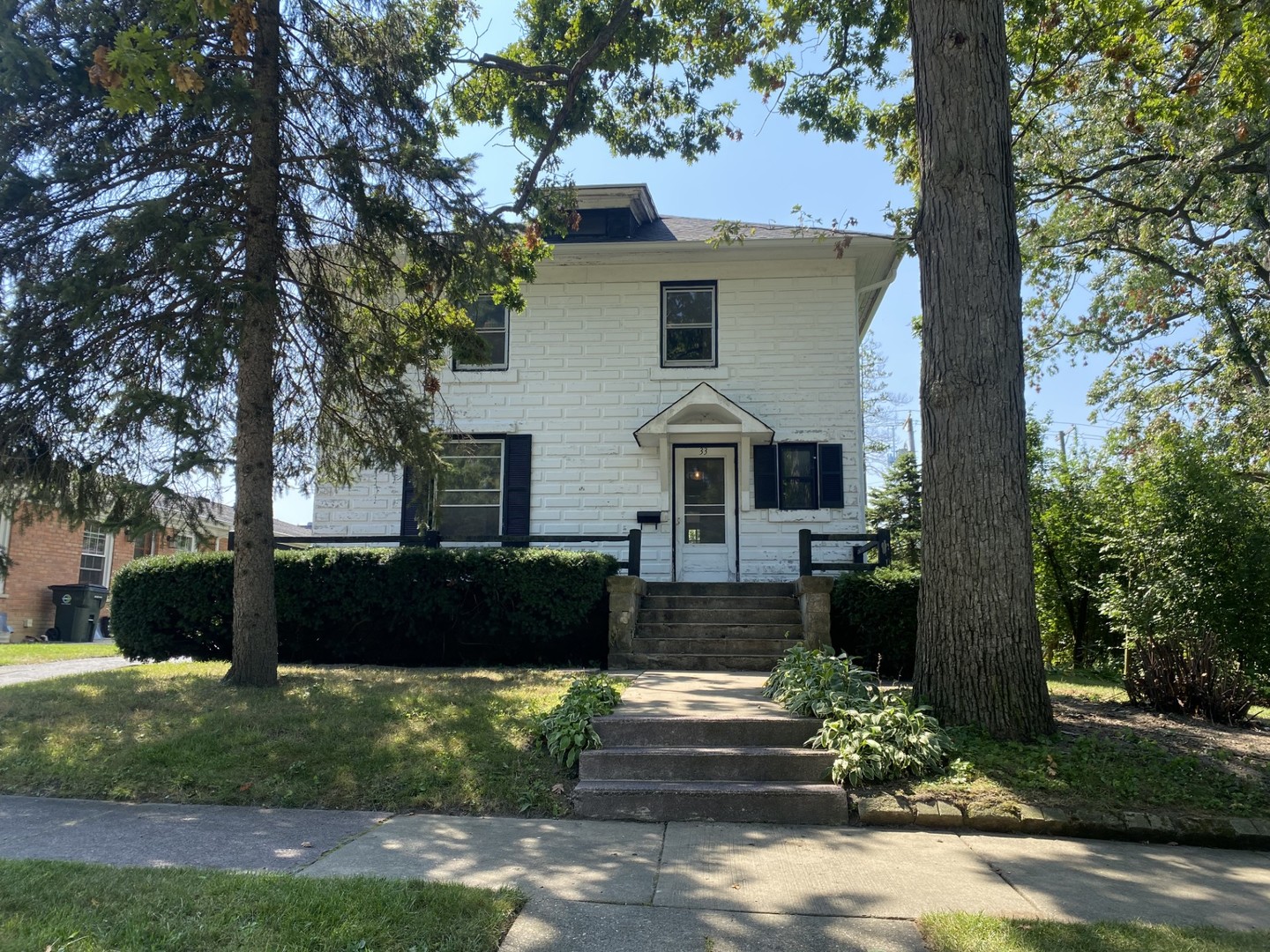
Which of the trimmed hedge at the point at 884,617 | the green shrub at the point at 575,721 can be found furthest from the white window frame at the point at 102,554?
the trimmed hedge at the point at 884,617

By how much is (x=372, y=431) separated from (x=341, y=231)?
2349 millimetres

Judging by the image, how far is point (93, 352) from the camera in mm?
8055

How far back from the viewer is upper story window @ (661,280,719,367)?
1411cm

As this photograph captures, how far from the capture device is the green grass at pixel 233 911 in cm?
325

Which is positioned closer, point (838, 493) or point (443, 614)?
point (443, 614)

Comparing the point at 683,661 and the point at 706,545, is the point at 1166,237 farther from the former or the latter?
the point at 683,661

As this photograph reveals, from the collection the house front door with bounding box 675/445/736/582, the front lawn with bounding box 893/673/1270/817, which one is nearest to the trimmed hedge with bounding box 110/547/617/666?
the house front door with bounding box 675/445/736/582

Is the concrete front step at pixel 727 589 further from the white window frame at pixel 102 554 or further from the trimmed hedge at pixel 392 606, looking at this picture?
the white window frame at pixel 102 554

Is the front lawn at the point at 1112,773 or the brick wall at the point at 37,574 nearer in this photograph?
the front lawn at the point at 1112,773

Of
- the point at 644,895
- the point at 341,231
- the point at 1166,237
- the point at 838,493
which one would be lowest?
the point at 644,895

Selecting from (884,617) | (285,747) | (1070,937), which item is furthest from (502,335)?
(1070,937)

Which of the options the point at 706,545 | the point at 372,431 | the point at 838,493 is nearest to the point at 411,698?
the point at 372,431

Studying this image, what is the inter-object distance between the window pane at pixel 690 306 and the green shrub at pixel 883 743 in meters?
9.14

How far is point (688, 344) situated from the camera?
46.6 ft
